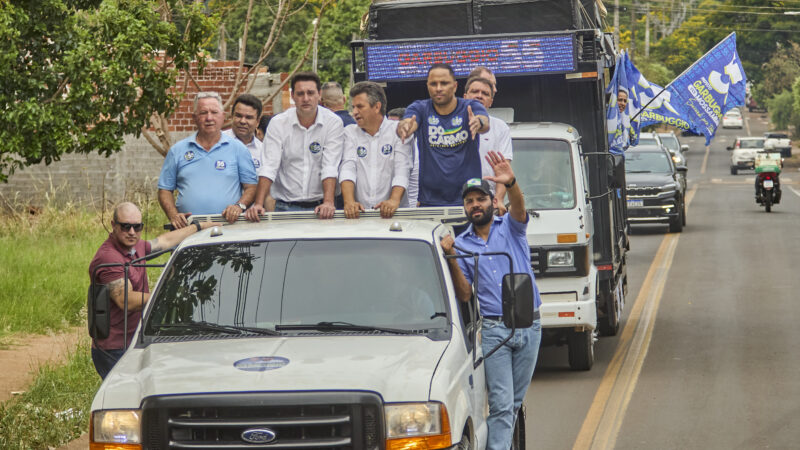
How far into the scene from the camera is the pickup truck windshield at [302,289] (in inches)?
246

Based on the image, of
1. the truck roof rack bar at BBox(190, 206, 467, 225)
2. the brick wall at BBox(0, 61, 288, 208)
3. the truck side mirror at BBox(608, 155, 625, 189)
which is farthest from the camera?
the brick wall at BBox(0, 61, 288, 208)

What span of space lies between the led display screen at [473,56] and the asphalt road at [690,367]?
9.96ft

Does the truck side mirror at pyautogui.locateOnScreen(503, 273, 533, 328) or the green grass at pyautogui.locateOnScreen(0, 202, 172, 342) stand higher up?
the truck side mirror at pyautogui.locateOnScreen(503, 273, 533, 328)

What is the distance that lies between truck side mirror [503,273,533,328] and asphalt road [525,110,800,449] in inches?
112

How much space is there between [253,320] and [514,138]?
6.20m

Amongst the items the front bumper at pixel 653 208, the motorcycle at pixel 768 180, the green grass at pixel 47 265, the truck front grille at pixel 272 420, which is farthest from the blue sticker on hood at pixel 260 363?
the motorcycle at pixel 768 180

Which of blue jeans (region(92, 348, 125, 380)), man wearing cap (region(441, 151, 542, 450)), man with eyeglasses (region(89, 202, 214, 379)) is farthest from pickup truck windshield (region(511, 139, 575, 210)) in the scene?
blue jeans (region(92, 348, 125, 380))

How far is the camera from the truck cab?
11.4 metres

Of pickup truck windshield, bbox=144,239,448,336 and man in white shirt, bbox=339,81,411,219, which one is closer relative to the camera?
pickup truck windshield, bbox=144,239,448,336

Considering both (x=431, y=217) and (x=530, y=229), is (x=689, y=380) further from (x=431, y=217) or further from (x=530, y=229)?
(x=431, y=217)

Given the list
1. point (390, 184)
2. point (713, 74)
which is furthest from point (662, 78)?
point (390, 184)

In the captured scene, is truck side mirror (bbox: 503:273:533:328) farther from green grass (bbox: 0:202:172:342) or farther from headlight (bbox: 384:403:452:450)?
green grass (bbox: 0:202:172:342)

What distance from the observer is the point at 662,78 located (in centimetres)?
8019

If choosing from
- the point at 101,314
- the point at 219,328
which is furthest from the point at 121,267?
the point at 219,328
